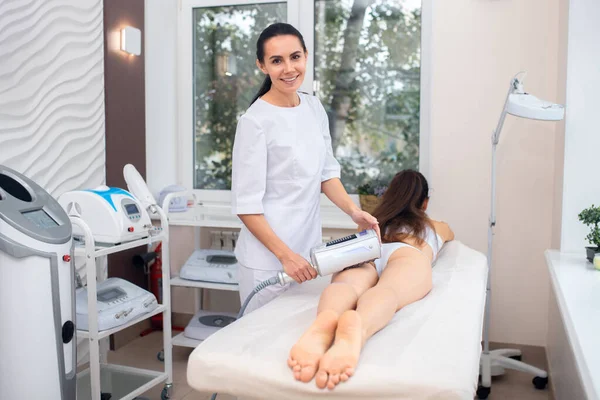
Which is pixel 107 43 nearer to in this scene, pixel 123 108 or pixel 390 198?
pixel 123 108

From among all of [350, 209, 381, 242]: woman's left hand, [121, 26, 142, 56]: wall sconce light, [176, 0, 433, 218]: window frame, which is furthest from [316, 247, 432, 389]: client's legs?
[121, 26, 142, 56]: wall sconce light

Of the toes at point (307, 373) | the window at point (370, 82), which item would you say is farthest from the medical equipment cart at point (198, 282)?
the toes at point (307, 373)

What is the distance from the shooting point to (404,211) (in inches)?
93.2

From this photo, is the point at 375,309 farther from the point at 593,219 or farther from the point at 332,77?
the point at 332,77

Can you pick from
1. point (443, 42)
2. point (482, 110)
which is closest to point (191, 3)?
point (443, 42)

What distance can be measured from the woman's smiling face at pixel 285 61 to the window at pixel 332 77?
1.64 meters

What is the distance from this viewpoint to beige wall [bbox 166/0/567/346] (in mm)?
2945

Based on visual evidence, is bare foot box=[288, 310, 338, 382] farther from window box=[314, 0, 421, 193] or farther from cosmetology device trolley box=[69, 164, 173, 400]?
window box=[314, 0, 421, 193]

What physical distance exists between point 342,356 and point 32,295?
976mm

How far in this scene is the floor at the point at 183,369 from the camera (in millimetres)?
2645

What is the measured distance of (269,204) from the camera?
1.79 meters

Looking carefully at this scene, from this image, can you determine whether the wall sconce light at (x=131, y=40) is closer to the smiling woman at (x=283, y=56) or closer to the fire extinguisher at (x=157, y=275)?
the fire extinguisher at (x=157, y=275)

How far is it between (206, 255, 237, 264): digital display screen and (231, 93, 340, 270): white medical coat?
1.24 metres

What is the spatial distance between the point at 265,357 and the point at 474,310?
2.12ft
